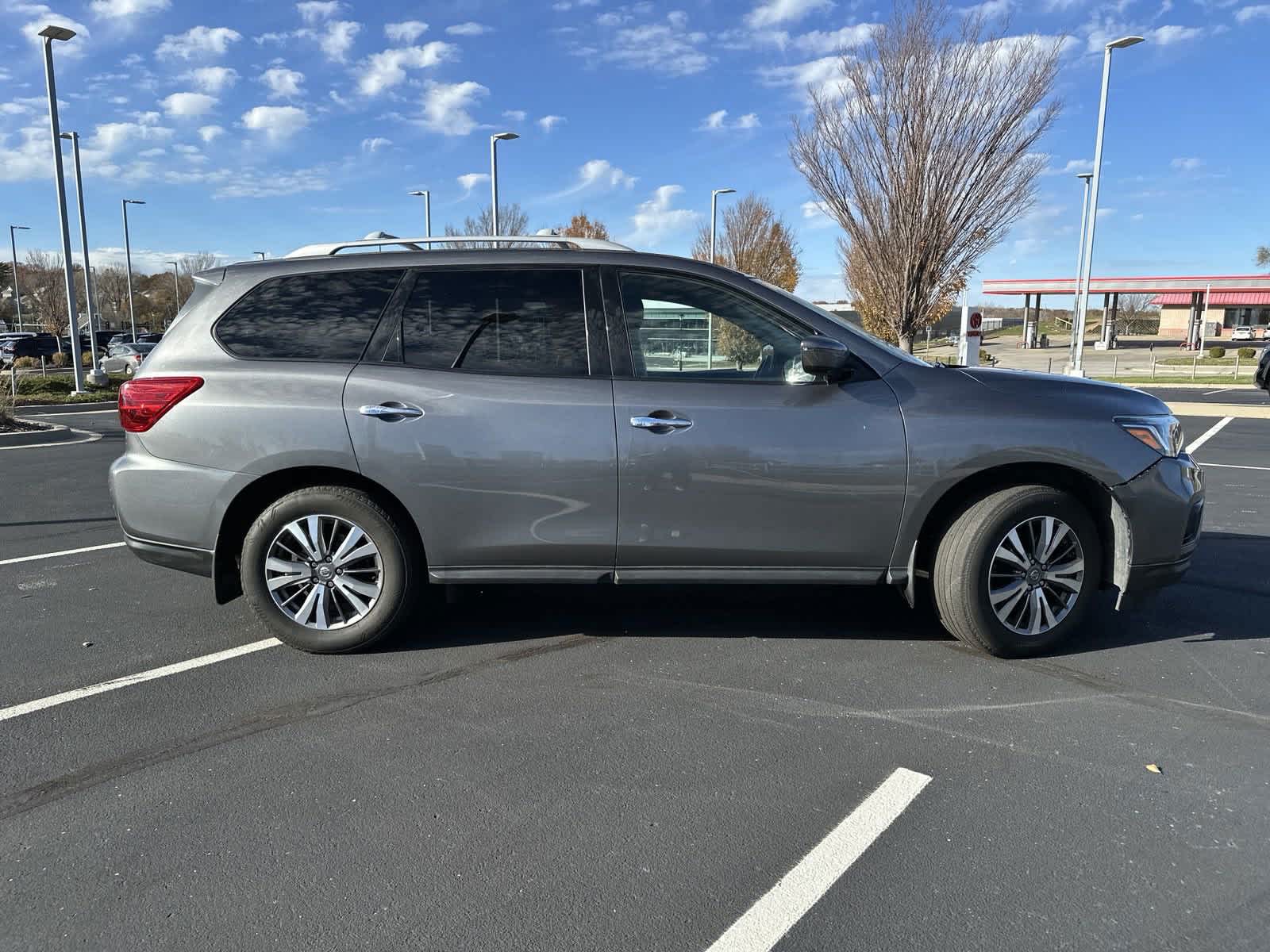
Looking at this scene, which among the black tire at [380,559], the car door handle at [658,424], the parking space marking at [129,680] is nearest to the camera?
the parking space marking at [129,680]

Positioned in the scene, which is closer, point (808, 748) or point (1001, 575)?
point (808, 748)

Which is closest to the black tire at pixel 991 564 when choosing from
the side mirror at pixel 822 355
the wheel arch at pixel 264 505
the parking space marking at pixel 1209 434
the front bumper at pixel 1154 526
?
the front bumper at pixel 1154 526

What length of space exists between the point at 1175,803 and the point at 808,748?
1.20 m

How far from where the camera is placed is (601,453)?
3.90m

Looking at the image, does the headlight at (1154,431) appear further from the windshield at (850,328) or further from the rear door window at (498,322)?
the rear door window at (498,322)

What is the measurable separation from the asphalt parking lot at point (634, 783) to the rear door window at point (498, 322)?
1.39m

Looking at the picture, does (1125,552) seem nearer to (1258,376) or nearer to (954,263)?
(954,263)

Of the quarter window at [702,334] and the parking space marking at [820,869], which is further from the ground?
the quarter window at [702,334]

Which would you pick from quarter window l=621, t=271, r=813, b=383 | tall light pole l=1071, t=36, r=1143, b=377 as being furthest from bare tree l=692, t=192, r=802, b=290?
quarter window l=621, t=271, r=813, b=383

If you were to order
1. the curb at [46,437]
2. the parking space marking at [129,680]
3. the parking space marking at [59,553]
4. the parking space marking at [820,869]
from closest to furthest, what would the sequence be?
the parking space marking at [820,869], the parking space marking at [129,680], the parking space marking at [59,553], the curb at [46,437]

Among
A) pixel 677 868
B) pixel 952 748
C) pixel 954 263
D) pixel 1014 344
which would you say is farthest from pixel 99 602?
pixel 1014 344

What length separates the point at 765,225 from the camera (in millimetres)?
35375

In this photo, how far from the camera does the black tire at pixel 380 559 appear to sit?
4020mm

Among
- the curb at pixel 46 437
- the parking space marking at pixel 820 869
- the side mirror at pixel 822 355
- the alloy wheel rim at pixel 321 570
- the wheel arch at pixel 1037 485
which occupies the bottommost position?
the parking space marking at pixel 820 869
